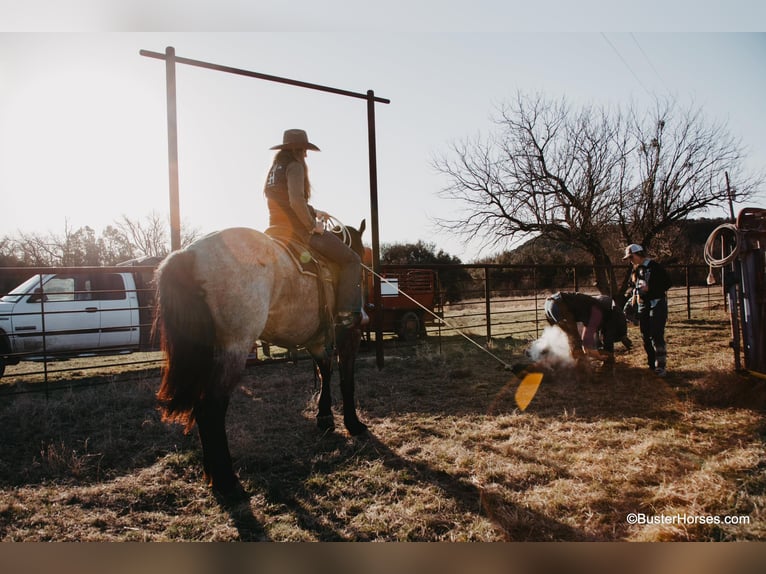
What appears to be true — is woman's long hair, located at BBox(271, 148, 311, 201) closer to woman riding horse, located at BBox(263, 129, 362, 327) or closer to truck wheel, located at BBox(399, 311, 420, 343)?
woman riding horse, located at BBox(263, 129, 362, 327)

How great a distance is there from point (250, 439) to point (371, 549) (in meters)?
1.91

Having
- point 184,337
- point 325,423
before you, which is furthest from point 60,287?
point 184,337

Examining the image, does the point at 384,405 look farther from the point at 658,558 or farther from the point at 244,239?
the point at 658,558

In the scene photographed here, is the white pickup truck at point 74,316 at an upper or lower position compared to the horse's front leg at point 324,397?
upper

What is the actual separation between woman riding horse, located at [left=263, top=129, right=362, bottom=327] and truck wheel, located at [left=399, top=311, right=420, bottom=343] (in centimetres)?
652

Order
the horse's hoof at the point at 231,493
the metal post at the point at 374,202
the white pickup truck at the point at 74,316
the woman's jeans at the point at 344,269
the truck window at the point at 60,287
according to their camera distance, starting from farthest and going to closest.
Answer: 1. the truck window at the point at 60,287
2. the white pickup truck at the point at 74,316
3. the metal post at the point at 374,202
4. the woman's jeans at the point at 344,269
5. the horse's hoof at the point at 231,493

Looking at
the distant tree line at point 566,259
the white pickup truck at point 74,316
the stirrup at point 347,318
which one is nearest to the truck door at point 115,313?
the white pickup truck at point 74,316

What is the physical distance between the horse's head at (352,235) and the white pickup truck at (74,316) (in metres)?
4.50

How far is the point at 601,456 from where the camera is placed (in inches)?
115

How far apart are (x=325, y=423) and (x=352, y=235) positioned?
1821 mm

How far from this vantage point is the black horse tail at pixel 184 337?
8.56 ft

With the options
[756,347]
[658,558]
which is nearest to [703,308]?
[756,347]

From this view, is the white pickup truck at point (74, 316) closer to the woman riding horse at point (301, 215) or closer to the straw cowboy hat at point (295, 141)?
the woman riding horse at point (301, 215)

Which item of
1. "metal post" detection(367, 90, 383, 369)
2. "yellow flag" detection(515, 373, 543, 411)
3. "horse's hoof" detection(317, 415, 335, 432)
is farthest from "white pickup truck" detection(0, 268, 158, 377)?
"yellow flag" detection(515, 373, 543, 411)
